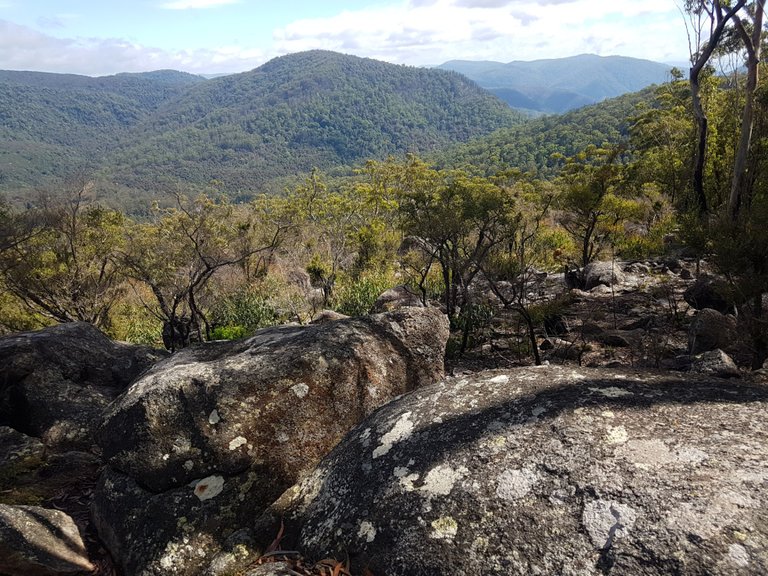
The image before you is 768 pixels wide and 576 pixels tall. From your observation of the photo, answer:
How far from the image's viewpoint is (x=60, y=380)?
6129mm

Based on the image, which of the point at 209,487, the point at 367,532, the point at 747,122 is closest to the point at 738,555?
the point at 367,532

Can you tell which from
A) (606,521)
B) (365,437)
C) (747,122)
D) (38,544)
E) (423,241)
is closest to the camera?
(606,521)

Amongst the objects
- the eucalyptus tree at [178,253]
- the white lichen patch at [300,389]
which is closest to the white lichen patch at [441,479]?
the white lichen patch at [300,389]

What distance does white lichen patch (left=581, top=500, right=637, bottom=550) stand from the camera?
224 cm

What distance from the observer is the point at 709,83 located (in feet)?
71.6

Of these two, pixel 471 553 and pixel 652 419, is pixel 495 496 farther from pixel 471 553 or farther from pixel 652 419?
pixel 652 419

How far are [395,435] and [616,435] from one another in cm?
128

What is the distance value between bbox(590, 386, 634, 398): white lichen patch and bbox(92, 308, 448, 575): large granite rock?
189 centimetres

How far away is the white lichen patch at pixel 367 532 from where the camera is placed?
2680 mm

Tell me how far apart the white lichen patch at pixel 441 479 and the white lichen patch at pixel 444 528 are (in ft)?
0.49

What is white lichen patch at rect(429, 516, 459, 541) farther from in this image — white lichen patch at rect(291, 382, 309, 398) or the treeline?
the treeline

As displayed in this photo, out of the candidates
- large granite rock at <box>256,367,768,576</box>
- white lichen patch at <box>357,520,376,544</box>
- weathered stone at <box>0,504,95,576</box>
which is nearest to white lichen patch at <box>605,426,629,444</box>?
A: large granite rock at <box>256,367,768,576</box>

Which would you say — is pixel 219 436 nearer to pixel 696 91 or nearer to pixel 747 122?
pixel 747 122

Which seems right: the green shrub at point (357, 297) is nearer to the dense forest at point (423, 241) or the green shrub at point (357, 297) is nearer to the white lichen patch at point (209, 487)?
the dense forest at point (423, 241)
